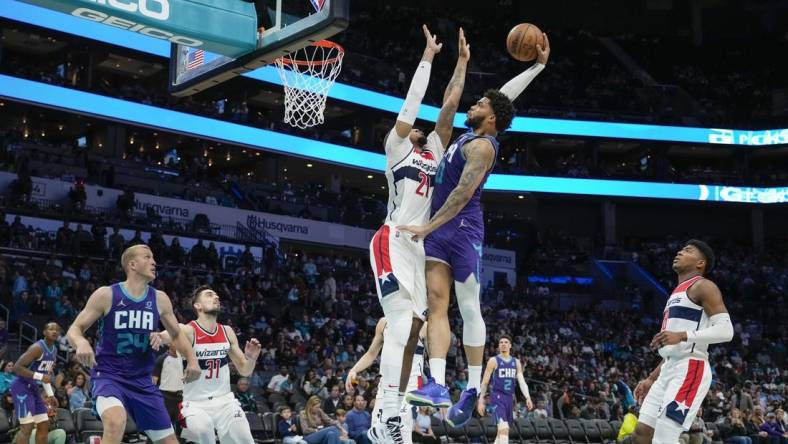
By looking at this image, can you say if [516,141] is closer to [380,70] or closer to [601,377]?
[380,70]

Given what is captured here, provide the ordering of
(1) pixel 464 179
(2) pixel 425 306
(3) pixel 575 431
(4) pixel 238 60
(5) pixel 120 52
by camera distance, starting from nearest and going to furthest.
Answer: (1) pixel 464 179
(2) pixel 425 306
(4) pixel 238 60
(3) pixel 575 431
(5) pixel 120 52

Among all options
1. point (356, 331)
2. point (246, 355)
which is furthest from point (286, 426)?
point (356, 331)

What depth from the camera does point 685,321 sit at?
814 centimetres

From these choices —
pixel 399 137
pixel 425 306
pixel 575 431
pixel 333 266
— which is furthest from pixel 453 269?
pixel 333 266

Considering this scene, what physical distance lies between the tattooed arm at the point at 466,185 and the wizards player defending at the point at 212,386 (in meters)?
3.25

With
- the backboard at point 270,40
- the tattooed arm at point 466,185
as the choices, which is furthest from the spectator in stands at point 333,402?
the tattooed arm at point 466,185

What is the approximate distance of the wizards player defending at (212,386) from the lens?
9219mm

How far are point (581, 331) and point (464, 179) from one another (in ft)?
90.9

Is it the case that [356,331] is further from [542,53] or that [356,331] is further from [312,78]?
[542,53]

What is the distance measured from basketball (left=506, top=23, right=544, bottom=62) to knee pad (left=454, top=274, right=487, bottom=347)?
2.24m

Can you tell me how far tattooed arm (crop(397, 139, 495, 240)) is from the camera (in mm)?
6508

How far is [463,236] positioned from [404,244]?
0.49m

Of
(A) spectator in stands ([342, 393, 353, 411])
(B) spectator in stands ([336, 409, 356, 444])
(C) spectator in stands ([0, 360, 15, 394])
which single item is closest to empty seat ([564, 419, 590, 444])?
(A) spectator in stands ([342, 393, 353, 411])

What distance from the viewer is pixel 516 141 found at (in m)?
45.0
